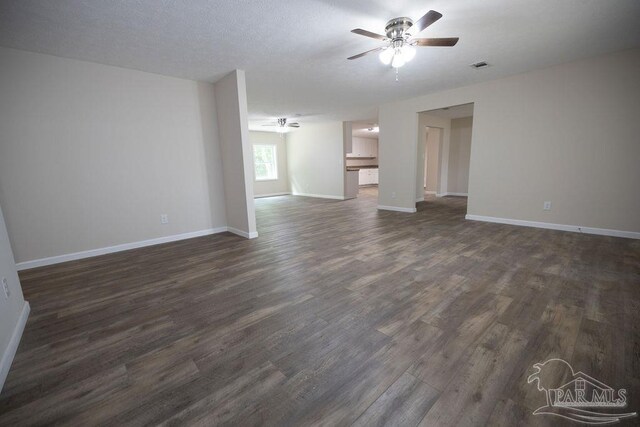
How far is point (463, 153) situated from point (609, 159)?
4.64 meters

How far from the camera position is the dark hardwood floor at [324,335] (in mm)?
1247

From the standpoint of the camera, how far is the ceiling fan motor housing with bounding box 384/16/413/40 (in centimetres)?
245

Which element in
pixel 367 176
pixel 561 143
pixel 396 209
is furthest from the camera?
pixel 367 176

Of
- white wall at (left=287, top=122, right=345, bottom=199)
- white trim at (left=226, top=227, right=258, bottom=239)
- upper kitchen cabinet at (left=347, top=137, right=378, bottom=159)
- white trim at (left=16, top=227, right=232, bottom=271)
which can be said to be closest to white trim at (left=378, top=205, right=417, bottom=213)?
white wall at (left=287, top=122, right=345, bottom=199)

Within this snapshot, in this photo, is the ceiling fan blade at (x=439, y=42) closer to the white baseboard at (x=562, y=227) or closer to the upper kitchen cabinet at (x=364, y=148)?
the white baseboard at (x=562, y=227)

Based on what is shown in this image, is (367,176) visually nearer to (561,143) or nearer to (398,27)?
(561,143)

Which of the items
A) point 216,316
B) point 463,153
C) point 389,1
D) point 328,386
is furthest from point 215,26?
point 463,153

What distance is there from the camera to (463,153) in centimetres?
811

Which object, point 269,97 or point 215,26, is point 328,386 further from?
point 269,97

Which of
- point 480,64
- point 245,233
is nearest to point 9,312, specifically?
point 245,233

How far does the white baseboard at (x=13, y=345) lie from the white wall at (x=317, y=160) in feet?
24.0

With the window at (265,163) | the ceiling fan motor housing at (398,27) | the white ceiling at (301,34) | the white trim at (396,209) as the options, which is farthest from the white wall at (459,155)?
the ceiling fan motor housing at (398,27)

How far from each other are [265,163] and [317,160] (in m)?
2.15

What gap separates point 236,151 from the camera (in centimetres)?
408
